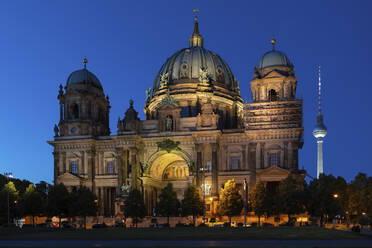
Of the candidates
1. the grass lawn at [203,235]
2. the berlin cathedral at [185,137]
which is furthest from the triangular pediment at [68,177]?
the grass lawn at [203,235]

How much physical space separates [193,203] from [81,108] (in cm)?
3738

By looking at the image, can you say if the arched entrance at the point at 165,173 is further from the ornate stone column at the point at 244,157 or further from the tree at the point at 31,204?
the tree at the point at 31,204

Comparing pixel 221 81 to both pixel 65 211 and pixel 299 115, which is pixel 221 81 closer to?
pixel 299 115

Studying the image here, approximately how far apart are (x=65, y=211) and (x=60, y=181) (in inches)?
501

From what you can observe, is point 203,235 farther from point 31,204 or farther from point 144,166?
point 31,204

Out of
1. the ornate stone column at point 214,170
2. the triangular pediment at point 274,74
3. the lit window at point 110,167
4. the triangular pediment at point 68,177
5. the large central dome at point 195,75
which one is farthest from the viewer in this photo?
the large central dome at point 195,75

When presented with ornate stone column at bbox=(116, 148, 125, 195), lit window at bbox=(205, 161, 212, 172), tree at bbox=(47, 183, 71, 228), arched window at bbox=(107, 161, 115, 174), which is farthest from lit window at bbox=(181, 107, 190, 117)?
tree at bbox=(47, 183, 71, 228)

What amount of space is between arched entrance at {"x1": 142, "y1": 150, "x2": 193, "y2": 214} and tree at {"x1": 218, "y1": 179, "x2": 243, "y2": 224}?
12.0m

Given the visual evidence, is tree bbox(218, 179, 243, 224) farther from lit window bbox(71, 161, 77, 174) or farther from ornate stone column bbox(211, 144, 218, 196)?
lit window bbox(71, 161, 77, 174)

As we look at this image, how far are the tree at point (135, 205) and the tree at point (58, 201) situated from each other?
38.6 ft

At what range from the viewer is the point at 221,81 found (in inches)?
4951

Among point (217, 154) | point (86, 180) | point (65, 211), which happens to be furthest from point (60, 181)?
point (217, 154)

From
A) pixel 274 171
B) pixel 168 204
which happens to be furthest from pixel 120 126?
pixel 274 171

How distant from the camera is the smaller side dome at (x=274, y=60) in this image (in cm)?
10569
